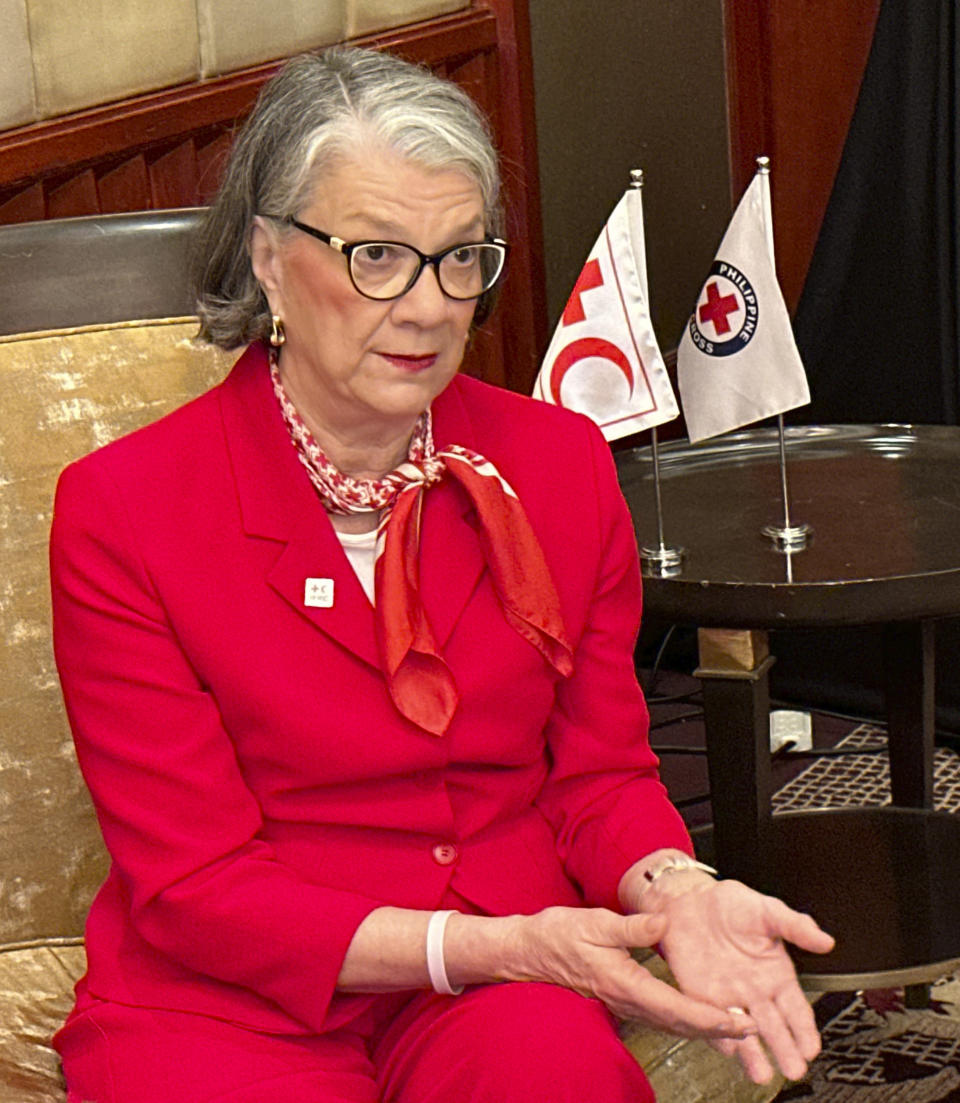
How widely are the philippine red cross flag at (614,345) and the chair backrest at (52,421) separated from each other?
0.42 m

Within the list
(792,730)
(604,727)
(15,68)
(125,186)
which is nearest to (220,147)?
(125,186)

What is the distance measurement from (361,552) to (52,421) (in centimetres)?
40

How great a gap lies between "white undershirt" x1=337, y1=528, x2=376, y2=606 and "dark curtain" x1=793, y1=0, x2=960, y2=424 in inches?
77.3

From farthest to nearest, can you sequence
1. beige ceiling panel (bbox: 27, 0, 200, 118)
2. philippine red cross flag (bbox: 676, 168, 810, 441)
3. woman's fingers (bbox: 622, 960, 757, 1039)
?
beige ceiling panel (bbox: 27, 0, 200, 118)
philippine red cross flag (bbox: 676, 168, 810, 441)
woman's fingers (bbox: 622, 960, 757, 1039)

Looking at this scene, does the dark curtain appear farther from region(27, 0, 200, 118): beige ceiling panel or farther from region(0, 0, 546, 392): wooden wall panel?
region(27, 0, 200, 118): beige ceiling panel

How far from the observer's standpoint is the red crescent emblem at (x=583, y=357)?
2.02 meters

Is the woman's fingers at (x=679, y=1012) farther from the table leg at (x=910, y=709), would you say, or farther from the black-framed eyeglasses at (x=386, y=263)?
the table leg at (x=910, y=709)

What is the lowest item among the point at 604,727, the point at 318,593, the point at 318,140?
the point at 604,727

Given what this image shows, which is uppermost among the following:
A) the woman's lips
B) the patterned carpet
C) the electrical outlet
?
the woman's lips

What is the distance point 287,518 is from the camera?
149cm

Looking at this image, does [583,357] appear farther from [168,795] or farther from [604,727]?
[168,795]

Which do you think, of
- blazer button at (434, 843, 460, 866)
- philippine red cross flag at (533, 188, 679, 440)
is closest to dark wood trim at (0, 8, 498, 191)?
philippine red cross flag at (533, 188, 679, 440)

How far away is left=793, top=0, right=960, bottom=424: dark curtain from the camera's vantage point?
126 inches

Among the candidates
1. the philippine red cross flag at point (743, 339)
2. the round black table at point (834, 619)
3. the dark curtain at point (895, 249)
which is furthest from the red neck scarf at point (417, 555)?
the dark curtain at point (895, 249)
